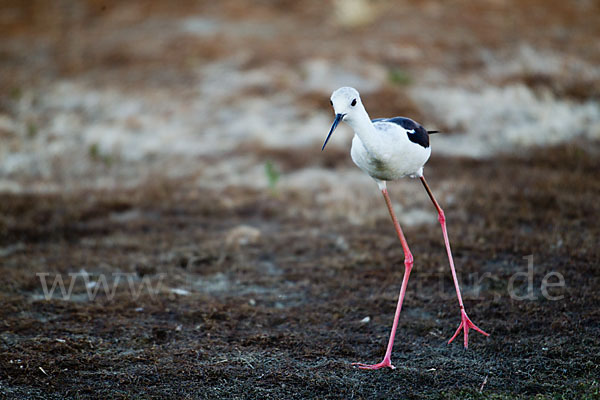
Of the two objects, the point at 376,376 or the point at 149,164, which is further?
the point at 149,164

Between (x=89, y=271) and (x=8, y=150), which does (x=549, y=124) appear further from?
(x=8, y=150)

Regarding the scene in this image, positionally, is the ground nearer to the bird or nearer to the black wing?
the bird

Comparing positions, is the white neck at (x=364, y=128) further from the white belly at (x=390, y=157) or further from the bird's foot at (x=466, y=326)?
the bird's foot at (x=466, y=326)

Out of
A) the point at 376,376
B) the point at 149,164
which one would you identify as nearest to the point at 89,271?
the point at 376,376

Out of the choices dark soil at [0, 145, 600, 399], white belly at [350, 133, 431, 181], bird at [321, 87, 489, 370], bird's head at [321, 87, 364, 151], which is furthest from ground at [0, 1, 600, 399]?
bird's head at [321, 87, 364, 151]

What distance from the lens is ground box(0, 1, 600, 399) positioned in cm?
434

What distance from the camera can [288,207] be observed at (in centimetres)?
841

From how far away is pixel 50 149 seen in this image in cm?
1091

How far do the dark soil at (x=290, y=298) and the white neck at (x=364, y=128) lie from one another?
1725 millimetres

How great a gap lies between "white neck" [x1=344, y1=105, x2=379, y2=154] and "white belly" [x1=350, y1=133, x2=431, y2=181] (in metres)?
0.05

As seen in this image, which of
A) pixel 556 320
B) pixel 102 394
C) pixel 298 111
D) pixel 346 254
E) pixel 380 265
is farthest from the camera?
pixel 298 111

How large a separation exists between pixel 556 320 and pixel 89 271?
192 inches

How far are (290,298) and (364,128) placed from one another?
7.87ft

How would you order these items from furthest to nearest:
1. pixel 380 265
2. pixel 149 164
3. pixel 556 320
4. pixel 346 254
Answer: pixel 149 164 < pixel 346 254 < pixel 380 265 < pixel 556 320
